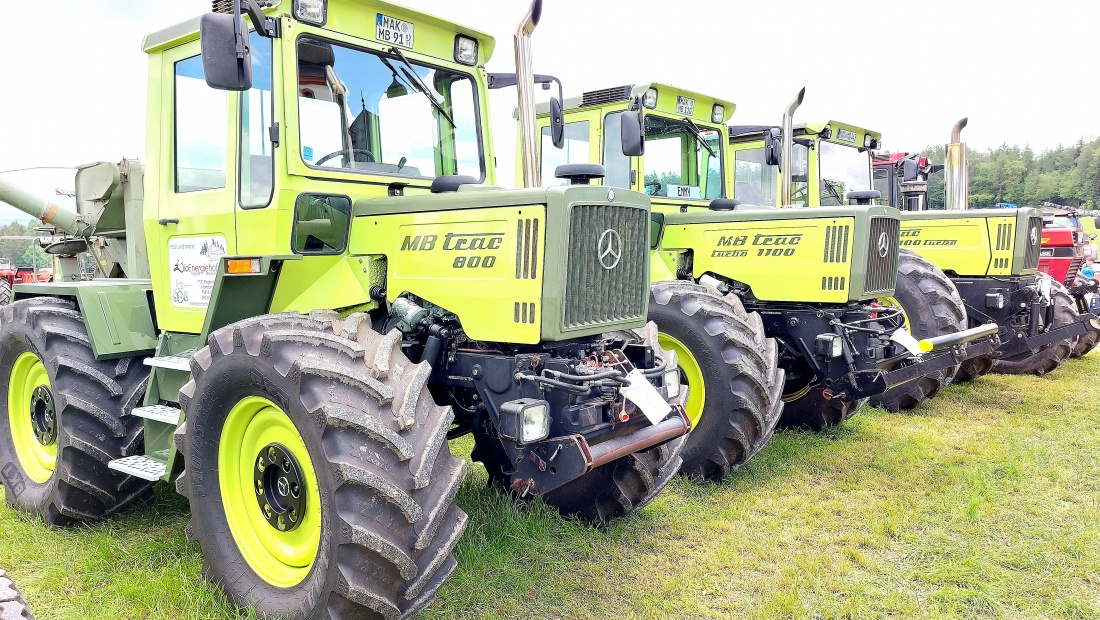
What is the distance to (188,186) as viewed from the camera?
443 centimetres

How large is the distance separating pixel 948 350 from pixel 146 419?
Result: 5.91 metres

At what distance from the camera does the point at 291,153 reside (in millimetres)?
3855

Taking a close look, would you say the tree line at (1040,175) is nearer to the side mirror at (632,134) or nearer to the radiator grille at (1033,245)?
the radiator grille at (1033,245)

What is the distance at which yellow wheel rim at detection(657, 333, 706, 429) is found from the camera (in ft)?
17.8

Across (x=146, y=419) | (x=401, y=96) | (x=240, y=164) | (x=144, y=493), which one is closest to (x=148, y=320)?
(x=146, y=419)

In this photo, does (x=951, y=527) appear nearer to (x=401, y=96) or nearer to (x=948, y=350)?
(x=948, y=350)

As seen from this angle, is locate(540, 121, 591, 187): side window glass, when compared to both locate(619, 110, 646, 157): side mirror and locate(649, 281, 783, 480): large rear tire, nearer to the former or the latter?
locate(619, 110, 646, 157): side mirror

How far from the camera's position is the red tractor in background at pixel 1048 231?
32.4ft

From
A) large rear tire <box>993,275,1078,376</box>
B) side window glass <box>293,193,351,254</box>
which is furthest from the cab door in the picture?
large rear tire <box>993,275,1078,376</box>

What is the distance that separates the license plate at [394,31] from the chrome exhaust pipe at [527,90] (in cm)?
59

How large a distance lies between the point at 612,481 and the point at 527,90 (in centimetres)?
222

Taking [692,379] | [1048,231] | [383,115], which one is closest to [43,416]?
[383,115]

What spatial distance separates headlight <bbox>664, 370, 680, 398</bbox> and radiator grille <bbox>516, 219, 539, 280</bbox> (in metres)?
1.09

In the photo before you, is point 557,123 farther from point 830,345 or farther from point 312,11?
point 830,345
